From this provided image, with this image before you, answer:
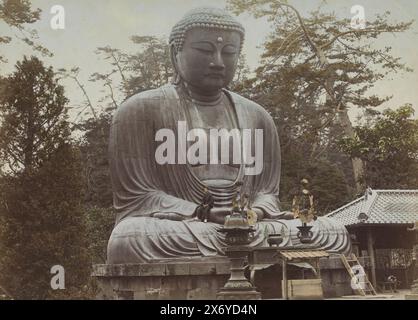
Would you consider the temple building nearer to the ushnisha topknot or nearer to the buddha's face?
the buddha's face

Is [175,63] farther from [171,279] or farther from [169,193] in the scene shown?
[171,279]

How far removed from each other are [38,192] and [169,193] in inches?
104

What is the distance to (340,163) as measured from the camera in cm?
1340

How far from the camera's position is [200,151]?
10086mm

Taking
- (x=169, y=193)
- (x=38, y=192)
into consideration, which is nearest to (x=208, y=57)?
(x=169, y=193)

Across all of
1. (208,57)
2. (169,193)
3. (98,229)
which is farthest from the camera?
(98,229)

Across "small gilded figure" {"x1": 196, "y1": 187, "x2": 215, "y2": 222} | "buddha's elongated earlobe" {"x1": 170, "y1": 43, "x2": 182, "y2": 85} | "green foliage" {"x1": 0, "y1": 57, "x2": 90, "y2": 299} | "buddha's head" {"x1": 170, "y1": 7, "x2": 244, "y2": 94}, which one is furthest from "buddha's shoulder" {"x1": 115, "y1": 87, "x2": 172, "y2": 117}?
"green foliage" {"x1": 0, "y1": 57, "x2": 90, "y2": 299}

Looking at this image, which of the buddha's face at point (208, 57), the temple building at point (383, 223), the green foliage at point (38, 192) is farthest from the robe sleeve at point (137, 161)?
the temple building at point (383, 223)

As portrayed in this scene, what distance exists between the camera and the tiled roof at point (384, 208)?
11.0 m

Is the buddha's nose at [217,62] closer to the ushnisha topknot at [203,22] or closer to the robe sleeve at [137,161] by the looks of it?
the ushnisha topknot at [203,22]

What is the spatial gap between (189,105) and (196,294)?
304 cm

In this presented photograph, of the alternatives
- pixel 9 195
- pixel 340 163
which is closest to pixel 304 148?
pixel 340 163

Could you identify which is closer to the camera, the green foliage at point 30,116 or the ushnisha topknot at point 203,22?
the ushnisha topknot at point 203,22

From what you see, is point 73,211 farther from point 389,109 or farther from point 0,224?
point 389,109
